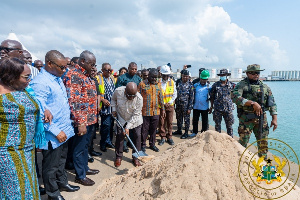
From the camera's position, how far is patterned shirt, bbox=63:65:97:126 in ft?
8.86

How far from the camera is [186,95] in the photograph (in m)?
5.50

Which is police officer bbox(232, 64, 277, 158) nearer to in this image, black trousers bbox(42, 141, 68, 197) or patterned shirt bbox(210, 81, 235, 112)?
patterned shirt bbox(210, 81, 235, 112)

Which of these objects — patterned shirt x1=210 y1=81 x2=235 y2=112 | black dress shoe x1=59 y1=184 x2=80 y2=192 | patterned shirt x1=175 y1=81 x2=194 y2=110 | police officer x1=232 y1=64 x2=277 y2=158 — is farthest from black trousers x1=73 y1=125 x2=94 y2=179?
patterned shirt x1=210 y1=81 x2=235 y2=112

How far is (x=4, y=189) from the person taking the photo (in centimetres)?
165

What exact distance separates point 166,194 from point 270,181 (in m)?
1.15

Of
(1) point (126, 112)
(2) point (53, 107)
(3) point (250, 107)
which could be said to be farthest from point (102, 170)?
(3) point (250, 107)

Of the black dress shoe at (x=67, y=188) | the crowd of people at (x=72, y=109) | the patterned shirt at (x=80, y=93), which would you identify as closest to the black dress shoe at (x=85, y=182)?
the crowd of people at (x=72, y=109)

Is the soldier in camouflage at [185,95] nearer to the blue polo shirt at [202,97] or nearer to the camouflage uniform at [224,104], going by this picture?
the blue polo shirt at [202,97]

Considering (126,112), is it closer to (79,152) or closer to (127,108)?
(127,108)

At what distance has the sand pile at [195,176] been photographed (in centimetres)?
192

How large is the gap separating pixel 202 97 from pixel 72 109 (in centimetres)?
375

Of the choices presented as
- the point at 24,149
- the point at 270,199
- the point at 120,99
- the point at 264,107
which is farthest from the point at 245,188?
the point at 120,99

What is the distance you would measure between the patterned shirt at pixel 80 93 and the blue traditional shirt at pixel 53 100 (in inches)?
5.5

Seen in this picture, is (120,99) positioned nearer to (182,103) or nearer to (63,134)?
(63,134)
